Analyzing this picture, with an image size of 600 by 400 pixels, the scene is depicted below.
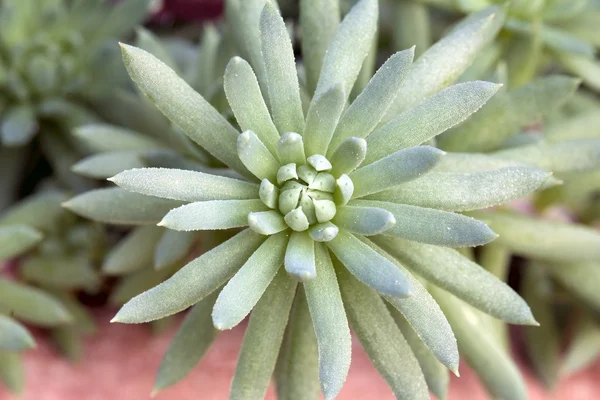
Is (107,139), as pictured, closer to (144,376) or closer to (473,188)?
(144,376)

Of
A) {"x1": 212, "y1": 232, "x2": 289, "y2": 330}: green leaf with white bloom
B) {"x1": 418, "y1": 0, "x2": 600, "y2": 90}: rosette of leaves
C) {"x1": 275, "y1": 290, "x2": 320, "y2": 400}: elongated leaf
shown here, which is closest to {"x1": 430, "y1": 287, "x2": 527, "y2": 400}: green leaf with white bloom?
{"x1": 275, "y1": 290, "x2": 320, "y2": 400}: elongated leaf

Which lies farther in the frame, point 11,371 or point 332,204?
point 11,371

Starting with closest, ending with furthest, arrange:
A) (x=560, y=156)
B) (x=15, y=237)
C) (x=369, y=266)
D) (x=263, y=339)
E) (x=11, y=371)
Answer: (x=369, y=266) → (x=263, y=339) → (x=560, y=156) → (x=15, y=237) → (x=11, y=371)

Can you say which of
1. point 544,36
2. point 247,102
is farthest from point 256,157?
point 544,36

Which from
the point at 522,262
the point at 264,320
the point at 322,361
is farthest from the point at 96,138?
the point at 522,262

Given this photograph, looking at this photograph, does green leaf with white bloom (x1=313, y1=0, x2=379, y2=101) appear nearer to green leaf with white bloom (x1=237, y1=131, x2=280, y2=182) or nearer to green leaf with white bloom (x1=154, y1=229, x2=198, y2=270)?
green leaf with white bloom (x1=237, y1=131, x2=280, y2=182)
